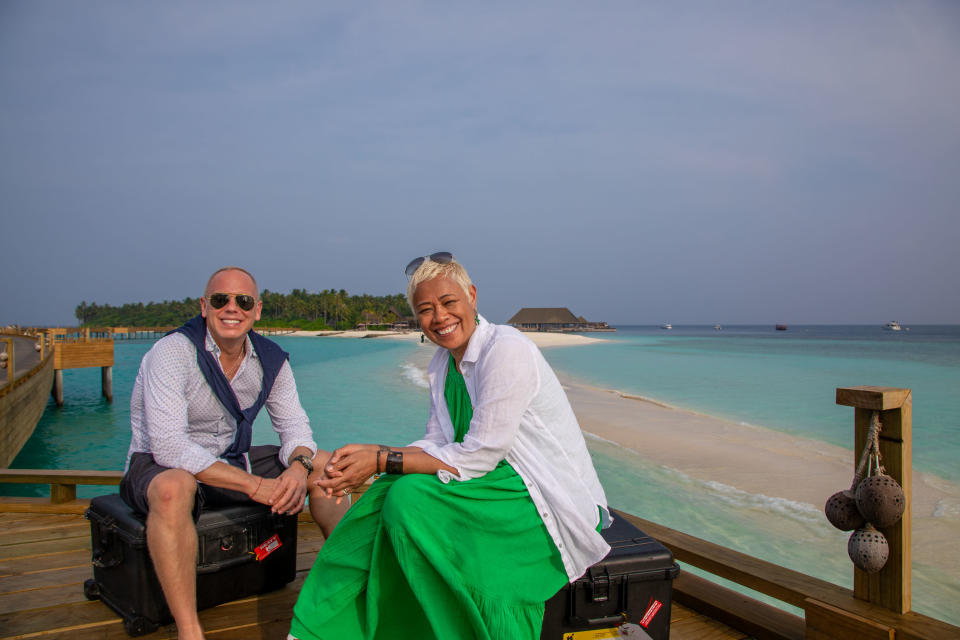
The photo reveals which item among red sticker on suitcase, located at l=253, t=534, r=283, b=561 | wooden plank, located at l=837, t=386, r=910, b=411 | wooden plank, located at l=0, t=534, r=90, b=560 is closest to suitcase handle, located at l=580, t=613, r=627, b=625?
wooden plank, located at l=837, t=386, r=910, b=411

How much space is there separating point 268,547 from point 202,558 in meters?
0.28

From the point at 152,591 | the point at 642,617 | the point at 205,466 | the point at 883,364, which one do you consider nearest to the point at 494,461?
the point at 642,617

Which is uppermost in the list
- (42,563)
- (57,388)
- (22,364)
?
(42,563)

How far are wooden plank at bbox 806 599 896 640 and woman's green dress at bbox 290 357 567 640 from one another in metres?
0.91

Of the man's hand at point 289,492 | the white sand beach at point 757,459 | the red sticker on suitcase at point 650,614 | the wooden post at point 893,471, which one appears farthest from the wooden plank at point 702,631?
the white sand beach at point 757,459

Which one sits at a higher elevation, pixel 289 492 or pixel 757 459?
pixel 289 492

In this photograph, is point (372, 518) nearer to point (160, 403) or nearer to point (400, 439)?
point (160, 403)

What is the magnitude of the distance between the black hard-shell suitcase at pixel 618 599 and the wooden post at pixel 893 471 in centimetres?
64

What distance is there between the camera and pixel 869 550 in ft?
5.71

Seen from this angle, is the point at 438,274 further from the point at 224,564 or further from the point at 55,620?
the point at 55,620

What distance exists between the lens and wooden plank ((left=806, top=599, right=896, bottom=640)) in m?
1.68

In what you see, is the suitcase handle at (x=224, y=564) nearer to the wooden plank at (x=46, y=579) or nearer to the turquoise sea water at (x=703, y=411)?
the wooden plank at (x=46, y=579)

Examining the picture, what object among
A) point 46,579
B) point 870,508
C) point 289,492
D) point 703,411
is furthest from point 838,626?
point 703,411

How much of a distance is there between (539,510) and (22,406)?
14343 millimetres
